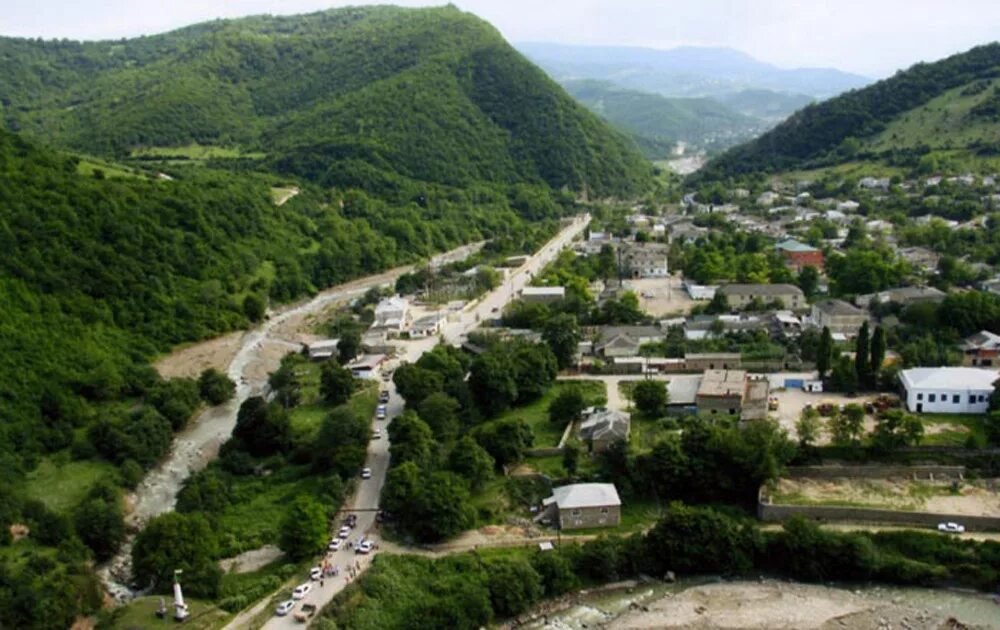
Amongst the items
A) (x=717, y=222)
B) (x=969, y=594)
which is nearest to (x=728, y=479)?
(x=969, y=594)

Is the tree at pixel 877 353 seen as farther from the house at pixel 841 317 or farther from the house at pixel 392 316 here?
the house at pixel 392 316

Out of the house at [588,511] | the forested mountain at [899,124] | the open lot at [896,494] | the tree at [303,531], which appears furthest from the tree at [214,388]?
the forested mountain at [899,124]

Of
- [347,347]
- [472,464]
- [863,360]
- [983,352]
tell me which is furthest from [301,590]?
[983,352]

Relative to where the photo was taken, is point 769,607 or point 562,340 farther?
point 562,340

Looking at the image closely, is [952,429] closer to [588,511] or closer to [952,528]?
[952,528]

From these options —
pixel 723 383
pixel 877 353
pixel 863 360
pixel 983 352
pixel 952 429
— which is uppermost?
pixel 877 353

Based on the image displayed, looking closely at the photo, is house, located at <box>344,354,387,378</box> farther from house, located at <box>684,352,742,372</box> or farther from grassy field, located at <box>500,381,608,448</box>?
house, located at <box>684,352,742,372</box>

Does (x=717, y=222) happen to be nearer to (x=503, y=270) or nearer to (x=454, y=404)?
(x=503, y=270)

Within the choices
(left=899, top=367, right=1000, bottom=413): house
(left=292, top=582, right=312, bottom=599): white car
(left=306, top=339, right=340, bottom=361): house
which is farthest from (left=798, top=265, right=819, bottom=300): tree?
(left=292, top=582, right=312, bottom=599): white car

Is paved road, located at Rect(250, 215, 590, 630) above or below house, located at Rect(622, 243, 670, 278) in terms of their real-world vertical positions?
below
